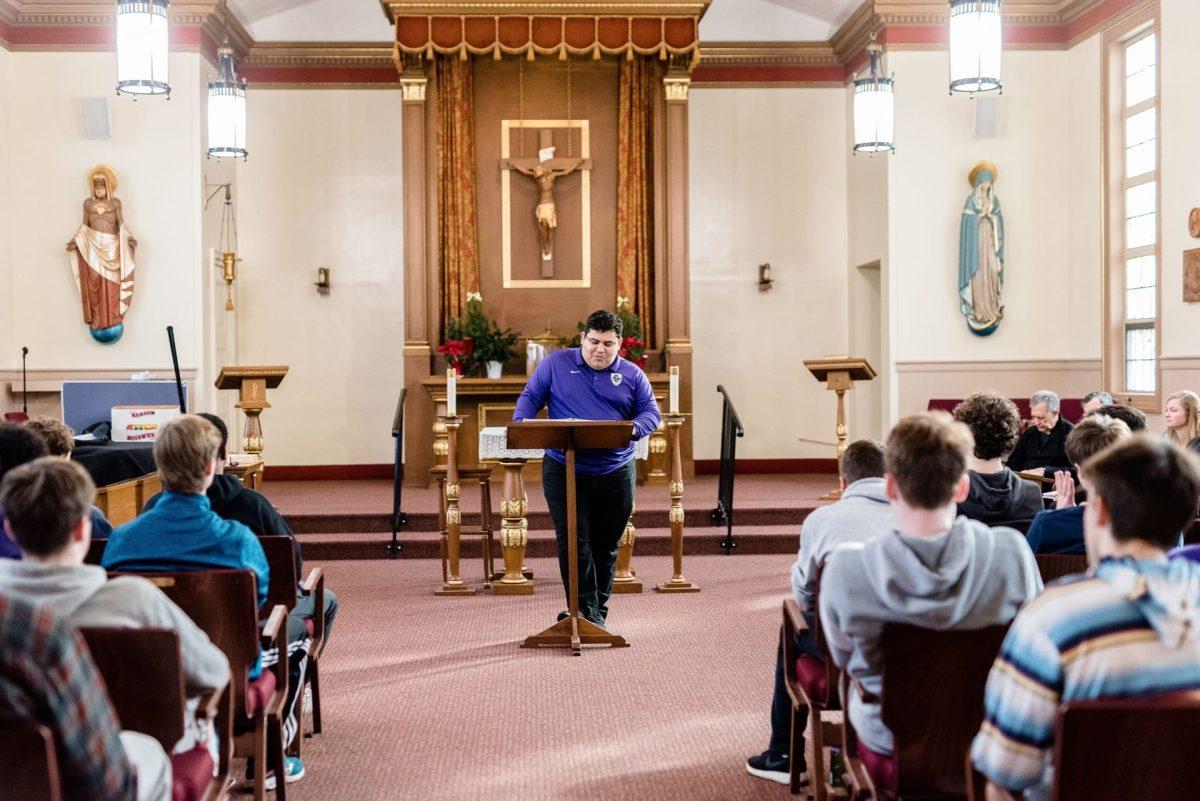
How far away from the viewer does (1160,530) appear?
1888mm

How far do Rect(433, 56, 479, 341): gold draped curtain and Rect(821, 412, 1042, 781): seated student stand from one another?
345 inches

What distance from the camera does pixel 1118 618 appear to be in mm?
1855

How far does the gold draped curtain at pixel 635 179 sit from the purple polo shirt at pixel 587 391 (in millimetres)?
5305

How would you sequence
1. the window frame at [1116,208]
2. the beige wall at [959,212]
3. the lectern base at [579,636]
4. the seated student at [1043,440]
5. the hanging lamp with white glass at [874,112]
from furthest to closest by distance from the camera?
the beige wall at [959,212] → the window frame at [1116,208] → the hanging lamp with white glass at [874,112] → the seated student at [1043,440] → the lectern base at [579,636]

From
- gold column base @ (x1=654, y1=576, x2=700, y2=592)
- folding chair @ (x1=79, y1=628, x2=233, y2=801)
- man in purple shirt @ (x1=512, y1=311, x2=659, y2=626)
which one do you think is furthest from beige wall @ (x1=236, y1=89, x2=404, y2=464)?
folding chair @ (x1=79, y1=628, x2=233, y2=801)

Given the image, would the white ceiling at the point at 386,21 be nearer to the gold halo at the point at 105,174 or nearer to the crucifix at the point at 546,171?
the crucifix at the point at 546,171

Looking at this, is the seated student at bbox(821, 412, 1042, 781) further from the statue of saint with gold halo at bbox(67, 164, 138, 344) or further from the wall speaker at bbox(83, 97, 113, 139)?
the wall speaker at bbox(83, 97, 113, 139)

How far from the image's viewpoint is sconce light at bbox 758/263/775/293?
11883mm

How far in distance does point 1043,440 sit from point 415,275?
587cm

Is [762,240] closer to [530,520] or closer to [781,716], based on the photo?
[530,520]

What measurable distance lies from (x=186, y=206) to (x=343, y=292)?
1.93 m

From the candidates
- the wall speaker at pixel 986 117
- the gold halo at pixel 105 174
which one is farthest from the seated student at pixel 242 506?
the wall speaker at pixel 986 117

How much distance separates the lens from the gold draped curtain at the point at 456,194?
1098 centimetres

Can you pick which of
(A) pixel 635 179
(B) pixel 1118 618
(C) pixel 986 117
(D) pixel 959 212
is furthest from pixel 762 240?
(B) pixel 1118 618
